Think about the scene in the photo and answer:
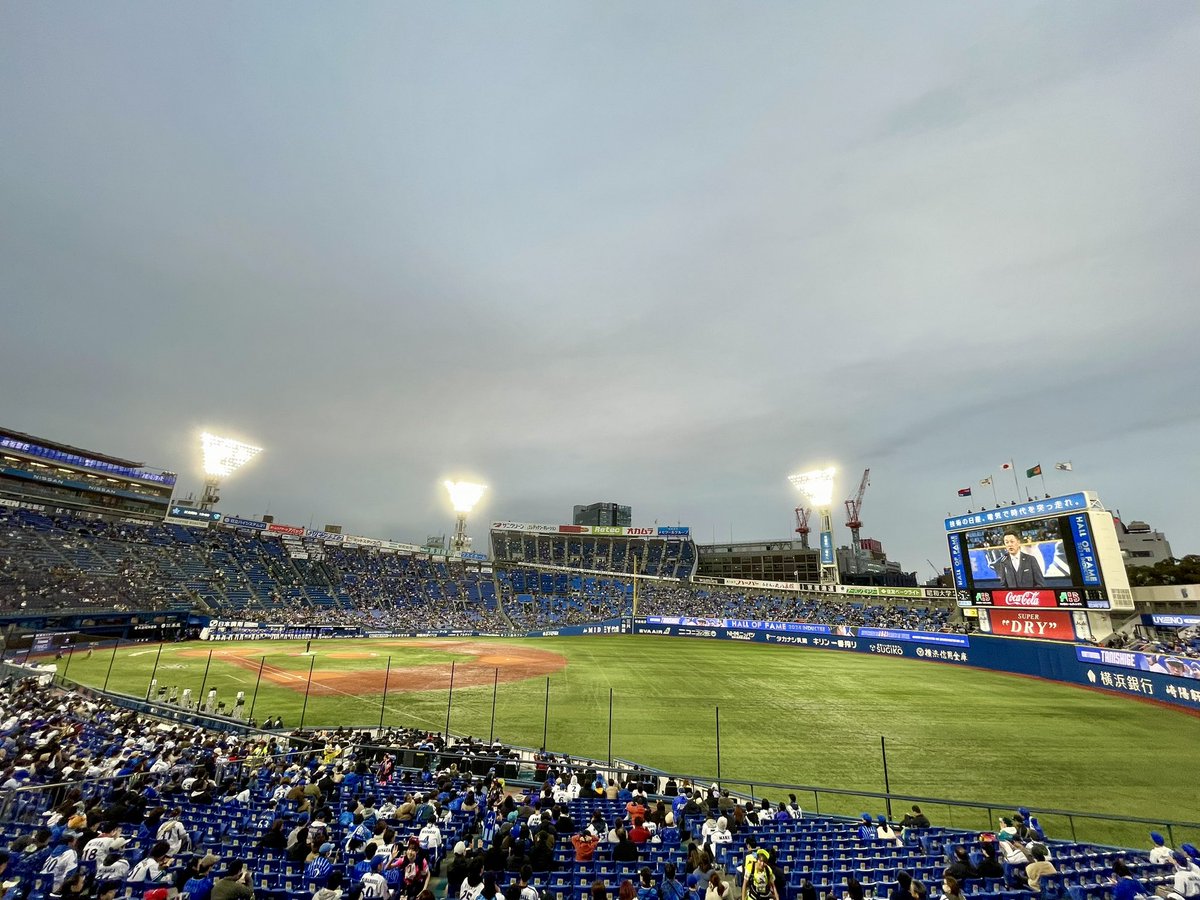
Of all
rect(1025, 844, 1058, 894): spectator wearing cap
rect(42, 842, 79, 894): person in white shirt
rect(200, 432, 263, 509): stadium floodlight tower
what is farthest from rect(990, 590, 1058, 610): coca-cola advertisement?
rect(200, 432, 263, 509): stadium floodlight tower

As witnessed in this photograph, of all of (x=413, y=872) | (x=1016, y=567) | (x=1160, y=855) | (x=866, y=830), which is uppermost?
(x=1016, y=567)

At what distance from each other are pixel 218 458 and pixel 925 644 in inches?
4111

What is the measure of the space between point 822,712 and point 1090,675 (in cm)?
2411

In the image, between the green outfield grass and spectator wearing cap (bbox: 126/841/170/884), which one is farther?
the green outfield grass

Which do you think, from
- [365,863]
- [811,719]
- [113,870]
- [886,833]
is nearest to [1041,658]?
[811,719]

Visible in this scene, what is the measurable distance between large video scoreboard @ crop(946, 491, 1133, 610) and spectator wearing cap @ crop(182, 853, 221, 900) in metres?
54.9

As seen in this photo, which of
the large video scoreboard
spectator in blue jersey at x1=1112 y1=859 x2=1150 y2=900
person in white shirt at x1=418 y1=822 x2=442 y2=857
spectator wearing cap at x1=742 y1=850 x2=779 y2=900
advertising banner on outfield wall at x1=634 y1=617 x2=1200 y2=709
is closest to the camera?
spectator wearing cap at x1=742 y1=850 x2=779 y2=900

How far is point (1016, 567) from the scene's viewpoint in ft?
151

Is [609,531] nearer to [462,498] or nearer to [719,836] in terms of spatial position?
[462,498]

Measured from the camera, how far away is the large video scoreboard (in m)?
40.2

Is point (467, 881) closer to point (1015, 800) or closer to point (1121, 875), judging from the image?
point (1121, 875)

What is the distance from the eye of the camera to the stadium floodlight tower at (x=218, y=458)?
84938 mm

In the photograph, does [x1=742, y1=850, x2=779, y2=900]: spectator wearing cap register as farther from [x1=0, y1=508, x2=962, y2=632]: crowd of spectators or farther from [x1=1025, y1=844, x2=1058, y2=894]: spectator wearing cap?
[x1=0, y1=508, x2=962, y2=632]: crowd of spectators

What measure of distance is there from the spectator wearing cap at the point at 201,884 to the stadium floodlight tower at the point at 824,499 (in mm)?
88711
